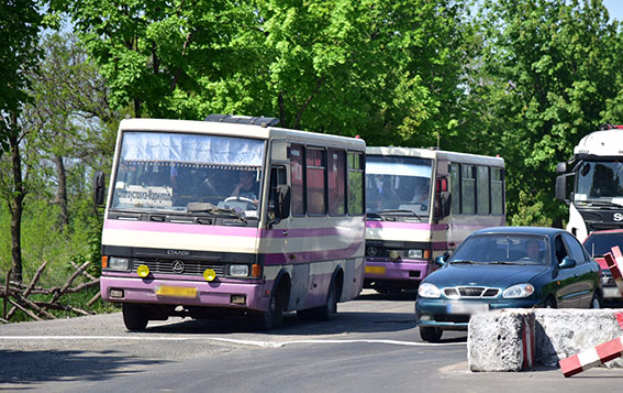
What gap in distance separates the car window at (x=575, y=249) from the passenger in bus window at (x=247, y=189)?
438 centimetres

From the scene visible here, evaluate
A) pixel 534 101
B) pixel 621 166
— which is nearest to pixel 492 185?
pixel 621 166

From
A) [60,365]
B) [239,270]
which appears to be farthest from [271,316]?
[60,365]

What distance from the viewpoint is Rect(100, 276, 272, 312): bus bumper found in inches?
639

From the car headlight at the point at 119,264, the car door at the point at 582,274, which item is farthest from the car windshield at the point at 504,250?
the car headlight at the point at 119,264

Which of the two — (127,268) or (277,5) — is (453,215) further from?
(127,268)

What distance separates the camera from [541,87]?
187 feet

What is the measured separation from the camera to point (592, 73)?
55.5m

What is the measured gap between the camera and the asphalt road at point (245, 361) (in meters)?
11.4

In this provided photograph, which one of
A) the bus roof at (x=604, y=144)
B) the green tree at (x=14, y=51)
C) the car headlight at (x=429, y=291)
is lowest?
the car headlight at (x=429, y=291)

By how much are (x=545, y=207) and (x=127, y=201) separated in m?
42.7

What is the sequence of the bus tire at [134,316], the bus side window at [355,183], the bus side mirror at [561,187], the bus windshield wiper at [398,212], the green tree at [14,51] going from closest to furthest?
the bus tire at [134,316]
the bus side window at [355,183]
the green tree at [14,51]
the bus windshield wiper at [398,212]
the bus side mirror at [561,187]

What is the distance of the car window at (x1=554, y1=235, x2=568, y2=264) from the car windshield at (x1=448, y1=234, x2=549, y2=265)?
25 cm

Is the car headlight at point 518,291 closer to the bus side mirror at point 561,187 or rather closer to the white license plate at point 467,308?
the white license plate at point 467,308

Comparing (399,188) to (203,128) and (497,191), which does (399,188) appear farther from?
(203,128)
